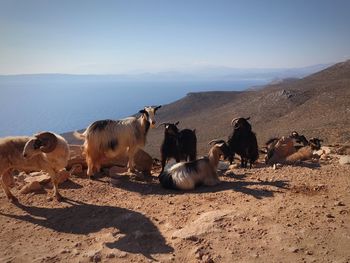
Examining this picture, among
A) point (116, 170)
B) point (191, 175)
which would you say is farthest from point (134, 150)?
point (191, 175)

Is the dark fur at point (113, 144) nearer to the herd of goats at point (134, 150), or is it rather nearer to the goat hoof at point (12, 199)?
the herd of goats at point (134, 150)

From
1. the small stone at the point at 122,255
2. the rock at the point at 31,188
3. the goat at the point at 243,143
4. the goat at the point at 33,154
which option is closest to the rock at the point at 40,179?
the rock at the point at 31,188

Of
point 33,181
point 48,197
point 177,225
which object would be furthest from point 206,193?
point 33,181

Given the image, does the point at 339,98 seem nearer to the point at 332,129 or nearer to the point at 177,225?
the point at 332,129

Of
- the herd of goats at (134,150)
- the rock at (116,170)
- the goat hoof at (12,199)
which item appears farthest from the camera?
the rock at (116,170)

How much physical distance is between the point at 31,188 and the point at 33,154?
1327 mm

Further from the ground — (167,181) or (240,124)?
(240,124)

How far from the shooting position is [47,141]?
8047 millimetres

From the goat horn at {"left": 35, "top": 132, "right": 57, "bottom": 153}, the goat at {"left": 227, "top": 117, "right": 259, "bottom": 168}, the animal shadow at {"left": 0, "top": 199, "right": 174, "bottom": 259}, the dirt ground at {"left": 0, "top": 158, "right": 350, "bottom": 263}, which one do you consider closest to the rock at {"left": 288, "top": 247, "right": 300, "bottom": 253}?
the dirt ground at {"left": 0, "top": 158, "right": 350, "bottom": 263}

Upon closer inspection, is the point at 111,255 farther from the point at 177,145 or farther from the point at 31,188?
the point at 177,145

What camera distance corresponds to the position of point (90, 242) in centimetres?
612

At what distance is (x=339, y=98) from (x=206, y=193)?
122 ft

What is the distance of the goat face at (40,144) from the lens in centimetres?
776

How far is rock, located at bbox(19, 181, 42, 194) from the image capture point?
8.74 metres
